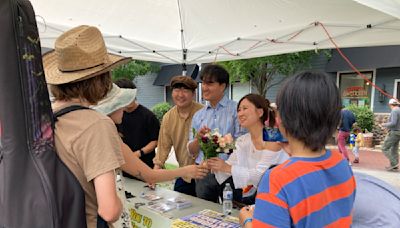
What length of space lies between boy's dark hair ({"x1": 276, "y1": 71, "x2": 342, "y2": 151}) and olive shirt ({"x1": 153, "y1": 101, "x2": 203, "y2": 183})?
253 cm

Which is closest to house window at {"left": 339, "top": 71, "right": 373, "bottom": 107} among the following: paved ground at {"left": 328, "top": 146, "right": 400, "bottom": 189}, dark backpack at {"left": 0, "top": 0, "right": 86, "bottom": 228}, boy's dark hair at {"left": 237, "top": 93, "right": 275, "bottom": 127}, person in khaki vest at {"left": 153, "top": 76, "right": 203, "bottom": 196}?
paved ground at {"left": 328, "top": 146, "right": 400, "bottom": 189}

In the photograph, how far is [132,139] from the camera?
3.74 m

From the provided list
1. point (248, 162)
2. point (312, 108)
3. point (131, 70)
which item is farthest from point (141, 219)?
point (131, 70)

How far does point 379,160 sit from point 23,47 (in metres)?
9.97

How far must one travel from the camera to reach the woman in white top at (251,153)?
231cm

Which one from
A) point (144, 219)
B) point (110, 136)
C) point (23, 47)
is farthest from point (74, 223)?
point (144, 219)

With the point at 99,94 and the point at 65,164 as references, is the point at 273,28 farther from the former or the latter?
the point at 65,164

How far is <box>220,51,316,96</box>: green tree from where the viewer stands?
37.8ft

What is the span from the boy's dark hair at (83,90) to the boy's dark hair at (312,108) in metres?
0.78

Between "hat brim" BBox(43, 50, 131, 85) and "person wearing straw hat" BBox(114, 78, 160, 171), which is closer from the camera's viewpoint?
"hat brim" BBox(43, 50, 131, 85)

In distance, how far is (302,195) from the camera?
98cm

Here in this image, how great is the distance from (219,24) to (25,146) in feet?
12.0

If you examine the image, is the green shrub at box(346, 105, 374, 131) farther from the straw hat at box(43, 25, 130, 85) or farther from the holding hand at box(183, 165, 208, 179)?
the straw hat at box(43, 25, 130, 85)

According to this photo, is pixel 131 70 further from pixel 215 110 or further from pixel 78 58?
pixel 78 58
